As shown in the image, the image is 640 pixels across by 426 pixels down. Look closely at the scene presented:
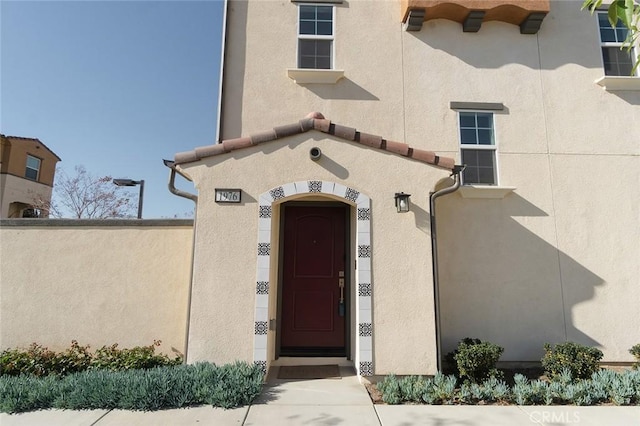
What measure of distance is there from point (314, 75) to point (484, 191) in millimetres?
4062

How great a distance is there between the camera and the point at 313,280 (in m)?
6.25

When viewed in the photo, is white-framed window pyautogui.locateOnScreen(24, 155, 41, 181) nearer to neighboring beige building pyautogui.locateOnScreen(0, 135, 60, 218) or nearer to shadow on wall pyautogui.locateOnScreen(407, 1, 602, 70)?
neighboring beige building pyautogui.locateOnScreen(0, 135, 60, 218)

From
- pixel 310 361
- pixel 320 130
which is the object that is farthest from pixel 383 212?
pixel 310 361

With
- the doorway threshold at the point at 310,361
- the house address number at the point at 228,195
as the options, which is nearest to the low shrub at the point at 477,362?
the doorway threshold at the point at 310,361

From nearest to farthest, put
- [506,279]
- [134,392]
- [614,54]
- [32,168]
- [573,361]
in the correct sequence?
[134,392] < [573,361] < [506,279] < [614,54] < [32,168]

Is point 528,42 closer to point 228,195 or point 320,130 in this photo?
point 320,130

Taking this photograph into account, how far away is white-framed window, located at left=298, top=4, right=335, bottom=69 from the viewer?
7312 mm

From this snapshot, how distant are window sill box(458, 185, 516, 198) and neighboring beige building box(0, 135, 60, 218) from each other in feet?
73.2

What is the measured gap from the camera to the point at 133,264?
6152 mm

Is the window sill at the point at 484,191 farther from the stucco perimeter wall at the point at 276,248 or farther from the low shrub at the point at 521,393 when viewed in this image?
the low shrub at the point at 521,393

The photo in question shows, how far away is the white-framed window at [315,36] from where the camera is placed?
7.31m

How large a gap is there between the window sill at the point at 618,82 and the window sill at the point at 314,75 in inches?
210

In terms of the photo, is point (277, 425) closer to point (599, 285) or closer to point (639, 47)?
point (599, 285)

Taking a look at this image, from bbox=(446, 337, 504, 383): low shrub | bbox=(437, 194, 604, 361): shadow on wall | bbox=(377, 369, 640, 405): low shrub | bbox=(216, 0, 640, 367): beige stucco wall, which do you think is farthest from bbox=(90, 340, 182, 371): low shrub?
bbox=(437, 194, 604, 361): shadow on wall
